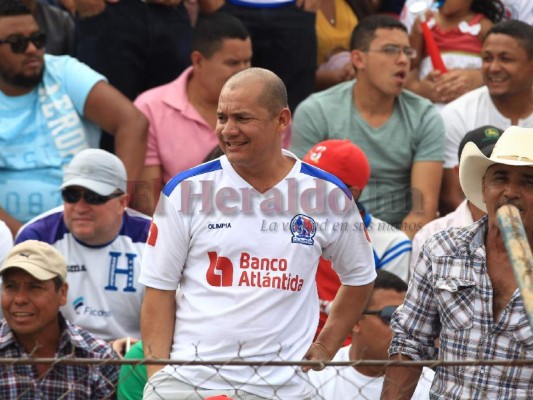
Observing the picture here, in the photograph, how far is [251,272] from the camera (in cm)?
499

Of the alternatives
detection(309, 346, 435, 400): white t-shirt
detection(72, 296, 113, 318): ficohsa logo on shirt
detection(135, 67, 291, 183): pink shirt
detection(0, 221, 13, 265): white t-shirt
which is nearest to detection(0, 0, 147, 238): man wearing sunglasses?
detection(135, 67, 291, 183): pink shirt

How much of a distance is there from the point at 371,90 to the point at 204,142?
1205 mm

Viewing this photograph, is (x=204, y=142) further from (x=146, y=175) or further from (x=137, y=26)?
(x=137, y=26)

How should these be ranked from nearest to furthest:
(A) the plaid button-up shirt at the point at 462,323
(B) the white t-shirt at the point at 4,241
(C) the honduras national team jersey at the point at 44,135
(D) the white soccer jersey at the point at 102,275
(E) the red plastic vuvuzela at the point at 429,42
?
(A) the plaid button-up shirt at the point at 462,323 → (D) the white soccer jersey at the point at 102,275 → (B) the white t-shirt at the point at 4,241 → (C) the honduras national team jersey at the point at 44,135 → (E) the red plastic vuvuzela at the point at 429,42

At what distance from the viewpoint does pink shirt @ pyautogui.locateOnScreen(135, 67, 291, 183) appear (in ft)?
26.8

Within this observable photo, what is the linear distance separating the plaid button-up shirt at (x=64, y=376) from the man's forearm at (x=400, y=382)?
150 centimetres

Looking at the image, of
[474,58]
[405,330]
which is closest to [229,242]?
[405,330]

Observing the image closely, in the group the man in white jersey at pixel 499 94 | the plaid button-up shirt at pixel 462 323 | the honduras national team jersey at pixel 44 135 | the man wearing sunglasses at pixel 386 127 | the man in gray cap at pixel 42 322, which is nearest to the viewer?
the plaid button-up shirt at pixel 462 323

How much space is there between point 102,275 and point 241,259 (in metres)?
2.15

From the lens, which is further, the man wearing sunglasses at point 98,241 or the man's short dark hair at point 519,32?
the man's short dark hair at point 519,32

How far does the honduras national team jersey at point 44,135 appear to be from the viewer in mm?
7680

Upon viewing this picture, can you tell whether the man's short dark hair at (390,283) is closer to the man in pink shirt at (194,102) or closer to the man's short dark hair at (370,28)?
the man in pink shirt at (194,102)

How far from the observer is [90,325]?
688 centimetres

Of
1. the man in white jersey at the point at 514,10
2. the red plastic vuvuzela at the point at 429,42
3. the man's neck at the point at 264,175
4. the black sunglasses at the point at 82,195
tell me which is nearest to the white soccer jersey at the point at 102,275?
the black sunglasses at the point at 82,195
